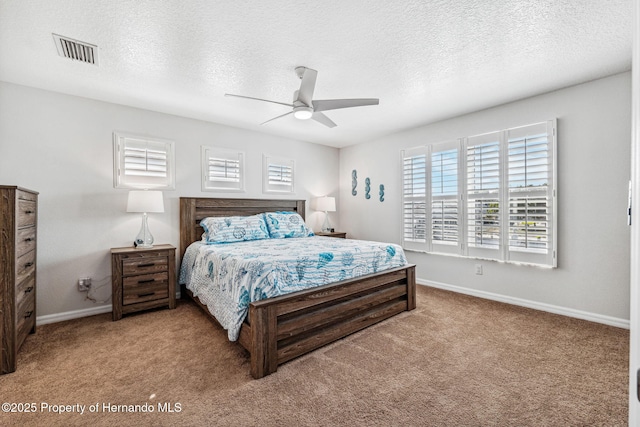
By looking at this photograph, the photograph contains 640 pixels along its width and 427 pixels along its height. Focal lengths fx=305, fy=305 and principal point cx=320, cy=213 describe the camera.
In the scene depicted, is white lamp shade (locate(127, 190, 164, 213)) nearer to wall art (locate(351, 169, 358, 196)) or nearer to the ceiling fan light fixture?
the ceiling fan light fixture

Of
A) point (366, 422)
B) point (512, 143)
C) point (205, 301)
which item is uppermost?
point (512, 143)

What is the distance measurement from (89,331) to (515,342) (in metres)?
4.03

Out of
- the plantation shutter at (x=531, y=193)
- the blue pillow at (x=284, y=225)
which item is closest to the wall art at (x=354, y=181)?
the blue pillow at (x=284, y=225)

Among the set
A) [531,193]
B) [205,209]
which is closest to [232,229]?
[205,209]

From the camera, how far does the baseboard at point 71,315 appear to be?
10.6 feet

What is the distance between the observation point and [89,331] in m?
3.02

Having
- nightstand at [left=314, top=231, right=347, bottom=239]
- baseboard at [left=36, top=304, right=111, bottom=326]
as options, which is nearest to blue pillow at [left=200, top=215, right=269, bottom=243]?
nightstand at [left=314, top=231, right=347, bottom=239]

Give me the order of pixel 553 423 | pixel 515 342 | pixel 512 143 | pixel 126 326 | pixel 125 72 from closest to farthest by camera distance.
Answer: pixel 553 423
pixel 515 342
pixel 125 72
pixel 126 326
pixel 512 143

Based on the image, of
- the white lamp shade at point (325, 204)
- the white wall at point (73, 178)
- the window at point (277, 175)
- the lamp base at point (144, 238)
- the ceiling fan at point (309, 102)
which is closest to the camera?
the ceiling fan at point (309, 102)

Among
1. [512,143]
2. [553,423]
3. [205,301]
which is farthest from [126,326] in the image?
[512,143]

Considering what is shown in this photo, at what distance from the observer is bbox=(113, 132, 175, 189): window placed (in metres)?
3.70

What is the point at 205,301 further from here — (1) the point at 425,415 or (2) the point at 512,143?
(2) the point at 512,143

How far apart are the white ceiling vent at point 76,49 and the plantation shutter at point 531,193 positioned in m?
4.36

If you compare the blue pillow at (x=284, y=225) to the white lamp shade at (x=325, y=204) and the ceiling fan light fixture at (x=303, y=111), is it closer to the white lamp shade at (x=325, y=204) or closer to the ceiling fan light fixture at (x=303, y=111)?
the white lamp shade at (x=325, y=204)
